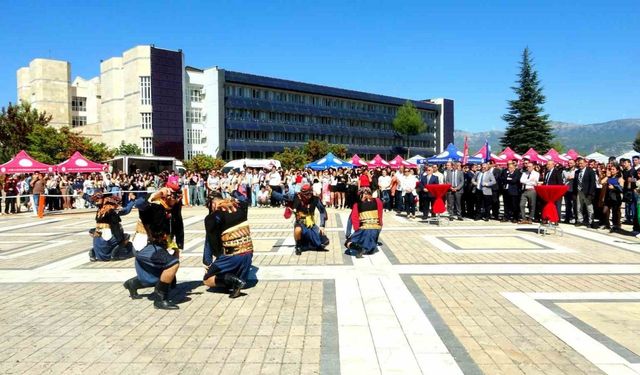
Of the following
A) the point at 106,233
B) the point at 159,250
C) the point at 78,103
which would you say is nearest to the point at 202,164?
the point at 78,103

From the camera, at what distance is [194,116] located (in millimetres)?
69812

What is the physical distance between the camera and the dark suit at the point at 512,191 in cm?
1489

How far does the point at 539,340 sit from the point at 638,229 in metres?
9.32

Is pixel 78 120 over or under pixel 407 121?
under

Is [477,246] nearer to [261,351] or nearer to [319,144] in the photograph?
[261,351]

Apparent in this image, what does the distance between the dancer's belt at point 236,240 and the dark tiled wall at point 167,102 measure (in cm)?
6064

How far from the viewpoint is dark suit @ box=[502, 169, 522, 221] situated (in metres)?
14.9

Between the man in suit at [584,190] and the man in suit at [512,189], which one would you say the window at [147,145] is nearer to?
the man in suit at [512,189]

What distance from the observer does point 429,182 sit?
1588 centimetres

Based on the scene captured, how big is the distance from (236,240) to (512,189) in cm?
1134

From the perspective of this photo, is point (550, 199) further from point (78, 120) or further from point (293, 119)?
point (78, 120)

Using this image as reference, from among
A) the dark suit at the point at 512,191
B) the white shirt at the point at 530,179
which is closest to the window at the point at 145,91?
the dark suit at the point at 512,191

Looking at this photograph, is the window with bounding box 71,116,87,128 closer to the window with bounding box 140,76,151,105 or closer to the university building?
the university building

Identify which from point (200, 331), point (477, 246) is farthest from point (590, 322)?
point (477, 246)
